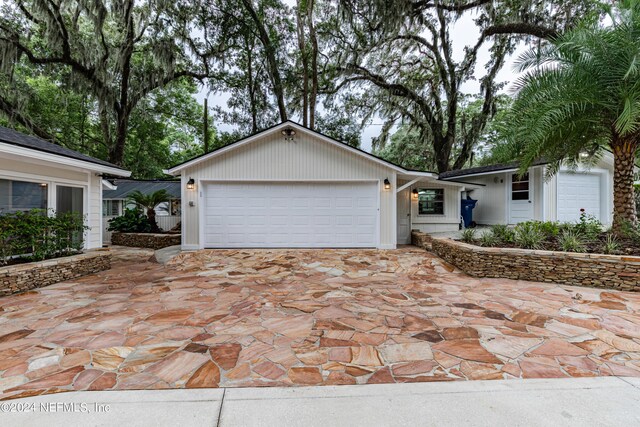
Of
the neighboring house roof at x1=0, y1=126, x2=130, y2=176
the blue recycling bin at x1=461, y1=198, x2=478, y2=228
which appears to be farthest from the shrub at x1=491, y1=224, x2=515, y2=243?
the neighboring house roof at x1=0, y1=126, x2=130, y2=176

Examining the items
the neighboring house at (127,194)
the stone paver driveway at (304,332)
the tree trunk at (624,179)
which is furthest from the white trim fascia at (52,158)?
the tree trunk at (624,179)

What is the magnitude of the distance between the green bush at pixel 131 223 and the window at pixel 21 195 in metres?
5.18

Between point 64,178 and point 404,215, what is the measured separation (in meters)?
9.75

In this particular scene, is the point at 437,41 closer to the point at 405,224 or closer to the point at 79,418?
the point at 405,224

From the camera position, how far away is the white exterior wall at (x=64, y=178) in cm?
538

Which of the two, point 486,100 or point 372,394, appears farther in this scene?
point 486,100

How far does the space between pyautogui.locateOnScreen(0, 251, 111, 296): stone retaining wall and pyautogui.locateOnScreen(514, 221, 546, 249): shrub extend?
875 cm

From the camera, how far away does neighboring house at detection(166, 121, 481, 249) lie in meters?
8.32

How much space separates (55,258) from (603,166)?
16.1 meters

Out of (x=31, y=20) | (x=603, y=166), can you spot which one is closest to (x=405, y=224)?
(x=603, y=166)

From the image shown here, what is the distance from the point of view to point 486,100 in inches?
543

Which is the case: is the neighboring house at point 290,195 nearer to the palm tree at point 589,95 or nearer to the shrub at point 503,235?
the shrub at point 503,235

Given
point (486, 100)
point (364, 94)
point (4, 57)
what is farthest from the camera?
point (364, 94)

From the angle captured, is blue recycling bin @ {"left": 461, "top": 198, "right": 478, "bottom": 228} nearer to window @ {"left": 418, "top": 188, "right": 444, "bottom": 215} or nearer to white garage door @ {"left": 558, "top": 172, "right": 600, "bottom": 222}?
window @ {"left": 418, "top": 188, "right": 444, "bottom": 215}
